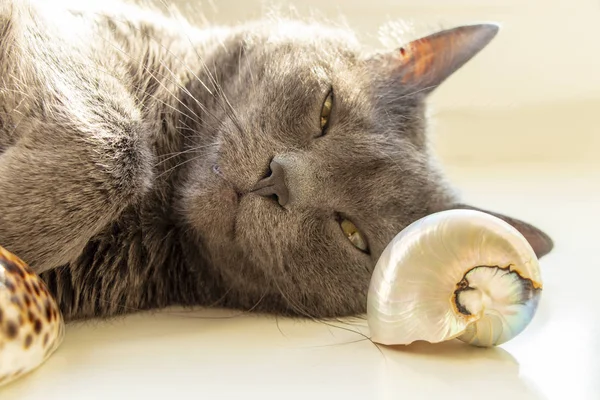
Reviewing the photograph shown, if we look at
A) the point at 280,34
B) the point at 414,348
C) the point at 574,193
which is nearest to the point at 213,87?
the point at 280,34

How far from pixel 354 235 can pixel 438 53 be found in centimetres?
46

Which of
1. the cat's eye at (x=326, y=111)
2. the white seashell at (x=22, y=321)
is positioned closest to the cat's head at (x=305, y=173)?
the cat's eye at (x=326, y=111)

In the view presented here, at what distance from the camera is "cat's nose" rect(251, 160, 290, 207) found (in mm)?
1074

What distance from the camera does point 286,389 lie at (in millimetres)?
866

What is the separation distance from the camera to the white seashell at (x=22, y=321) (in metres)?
0.80

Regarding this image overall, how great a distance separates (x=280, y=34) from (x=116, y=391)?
2.72 feet

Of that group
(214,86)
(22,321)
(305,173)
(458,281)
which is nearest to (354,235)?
(305,173)

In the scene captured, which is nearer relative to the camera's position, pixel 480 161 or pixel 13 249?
pixel 13 249

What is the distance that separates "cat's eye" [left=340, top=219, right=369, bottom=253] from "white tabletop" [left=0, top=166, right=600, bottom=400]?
14 cm

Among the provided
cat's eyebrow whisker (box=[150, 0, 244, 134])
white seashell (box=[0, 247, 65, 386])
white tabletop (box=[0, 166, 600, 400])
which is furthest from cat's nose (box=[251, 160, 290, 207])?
white seashell (box=[0, 247, 65, 386])

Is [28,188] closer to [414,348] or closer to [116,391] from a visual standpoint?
[116,391]

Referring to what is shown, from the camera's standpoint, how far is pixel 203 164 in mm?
1184

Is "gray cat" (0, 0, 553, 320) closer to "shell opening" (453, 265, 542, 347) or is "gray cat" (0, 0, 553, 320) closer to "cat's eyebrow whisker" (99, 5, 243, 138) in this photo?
"cat's eyebrow whisker" (99, 5, 243, 138)

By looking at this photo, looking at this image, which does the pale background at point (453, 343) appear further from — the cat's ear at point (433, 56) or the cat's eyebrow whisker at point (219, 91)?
the cat's eyebrow whisker at point (219, 91)
